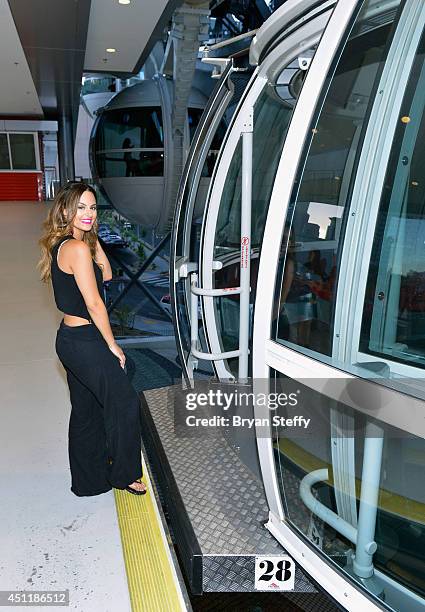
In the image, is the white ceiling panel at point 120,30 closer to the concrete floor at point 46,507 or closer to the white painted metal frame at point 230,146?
the concrete floor at point 46,507

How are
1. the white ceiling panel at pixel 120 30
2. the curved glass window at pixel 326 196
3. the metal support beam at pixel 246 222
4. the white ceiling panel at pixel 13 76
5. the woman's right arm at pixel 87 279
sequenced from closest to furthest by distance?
the curved glass window at pixel 326 196 < the woman's right arm at pixel 87 279 < the metal support beam at pixel 246 222 < the white ceiling panel at pixel 120 30 < the white ceiling panel at pixel 13 76

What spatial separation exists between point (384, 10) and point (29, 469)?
2.76 m

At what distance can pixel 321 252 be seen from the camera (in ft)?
5.70

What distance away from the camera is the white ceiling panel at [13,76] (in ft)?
30.2

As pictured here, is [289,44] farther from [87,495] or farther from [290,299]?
[87,495]

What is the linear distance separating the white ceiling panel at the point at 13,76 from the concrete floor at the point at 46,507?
6.29m

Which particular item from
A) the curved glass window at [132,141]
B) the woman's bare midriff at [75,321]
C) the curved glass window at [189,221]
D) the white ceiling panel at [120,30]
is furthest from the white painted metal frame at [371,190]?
the curved glass window at [132,141]

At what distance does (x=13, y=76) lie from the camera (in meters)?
13.4

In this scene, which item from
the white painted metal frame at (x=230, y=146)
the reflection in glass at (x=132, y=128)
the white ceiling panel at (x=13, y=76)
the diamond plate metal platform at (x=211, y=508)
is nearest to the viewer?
the diamond plate metal platform at (x=211, y=508)

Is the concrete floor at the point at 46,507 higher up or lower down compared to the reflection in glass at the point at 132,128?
lower down

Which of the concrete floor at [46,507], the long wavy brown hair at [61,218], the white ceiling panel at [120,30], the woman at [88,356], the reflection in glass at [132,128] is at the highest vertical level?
the white ceiling panel at [120,30]

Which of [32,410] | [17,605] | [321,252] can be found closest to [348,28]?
[321,252]

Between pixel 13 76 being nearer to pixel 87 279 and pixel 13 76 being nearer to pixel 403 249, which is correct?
pixel 87 279

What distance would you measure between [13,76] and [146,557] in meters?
14.1
